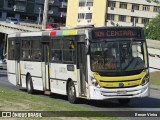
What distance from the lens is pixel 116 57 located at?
1808 cm

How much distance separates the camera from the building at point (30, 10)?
119 m

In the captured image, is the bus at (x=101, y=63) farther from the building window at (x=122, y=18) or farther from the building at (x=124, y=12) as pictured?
the building window at (x=122, y=18)

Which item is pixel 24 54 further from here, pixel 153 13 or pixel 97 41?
pixel 153 13

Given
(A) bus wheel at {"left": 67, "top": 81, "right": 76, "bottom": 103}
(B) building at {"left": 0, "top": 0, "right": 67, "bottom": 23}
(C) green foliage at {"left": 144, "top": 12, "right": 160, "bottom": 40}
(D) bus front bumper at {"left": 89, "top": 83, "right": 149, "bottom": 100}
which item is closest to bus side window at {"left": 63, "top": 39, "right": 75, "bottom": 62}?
(A) bus wheel at {"left": 67, "top": 81, "right": 76, "bottom": 103}

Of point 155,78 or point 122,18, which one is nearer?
point 155,78

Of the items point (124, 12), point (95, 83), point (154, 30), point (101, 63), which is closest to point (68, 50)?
point (101, 63)

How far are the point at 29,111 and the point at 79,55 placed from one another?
18.8 ft

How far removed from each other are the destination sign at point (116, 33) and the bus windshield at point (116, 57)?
0.23 m

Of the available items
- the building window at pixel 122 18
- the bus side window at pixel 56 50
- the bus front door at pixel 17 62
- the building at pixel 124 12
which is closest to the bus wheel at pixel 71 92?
the bus side window at pixel 56 50

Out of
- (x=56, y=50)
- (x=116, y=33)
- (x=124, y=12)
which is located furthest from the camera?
(x=124, y=12)

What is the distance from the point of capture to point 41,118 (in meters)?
12.1

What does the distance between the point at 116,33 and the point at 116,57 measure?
97 cm

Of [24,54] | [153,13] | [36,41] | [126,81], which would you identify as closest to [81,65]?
[126,81]

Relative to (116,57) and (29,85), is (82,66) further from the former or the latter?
(29,85)
